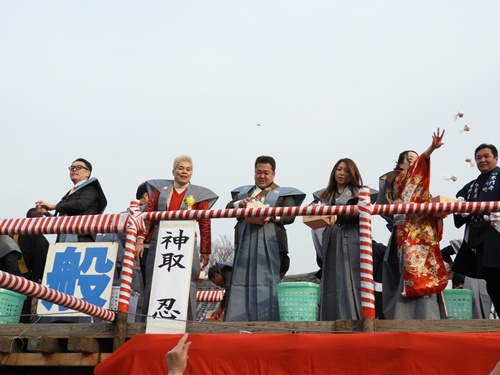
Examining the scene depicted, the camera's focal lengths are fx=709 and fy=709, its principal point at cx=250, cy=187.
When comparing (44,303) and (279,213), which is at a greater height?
(279,213)

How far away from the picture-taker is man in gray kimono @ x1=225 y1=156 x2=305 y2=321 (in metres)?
7.03

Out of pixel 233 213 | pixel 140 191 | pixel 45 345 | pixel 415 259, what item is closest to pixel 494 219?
pixel 415 259

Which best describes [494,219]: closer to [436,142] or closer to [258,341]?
[436,142]

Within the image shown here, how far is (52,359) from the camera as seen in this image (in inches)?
260

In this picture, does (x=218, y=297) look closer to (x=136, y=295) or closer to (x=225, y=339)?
(x=136, y=295)

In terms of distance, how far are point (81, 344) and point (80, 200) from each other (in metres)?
1.88

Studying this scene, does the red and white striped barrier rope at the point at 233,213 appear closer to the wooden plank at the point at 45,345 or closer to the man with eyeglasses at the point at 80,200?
the man with eyeglasses at the point at 80,200

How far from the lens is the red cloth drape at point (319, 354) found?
540cm

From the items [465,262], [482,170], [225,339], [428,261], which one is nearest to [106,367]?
[225,339]

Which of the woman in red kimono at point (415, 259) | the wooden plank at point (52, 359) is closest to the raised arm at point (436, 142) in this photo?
the woman in red kimono at point (415, 259)

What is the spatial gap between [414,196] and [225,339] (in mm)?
2365

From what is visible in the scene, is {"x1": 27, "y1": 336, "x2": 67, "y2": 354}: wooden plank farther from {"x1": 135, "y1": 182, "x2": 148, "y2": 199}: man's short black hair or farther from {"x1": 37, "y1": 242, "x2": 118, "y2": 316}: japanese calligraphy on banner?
{"x1": 135, "y1": 182, "x2": 148, "y2": 199}: man's short black hair

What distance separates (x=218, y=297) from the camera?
1030 cm

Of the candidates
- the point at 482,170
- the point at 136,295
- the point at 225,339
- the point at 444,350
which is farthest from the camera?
the point at 136,295
